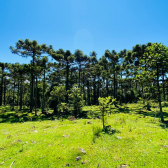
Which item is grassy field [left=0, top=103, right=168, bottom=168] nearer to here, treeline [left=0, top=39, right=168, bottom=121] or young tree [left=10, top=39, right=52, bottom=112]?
treeline [left=0, top=39, right=168, bottom=121]

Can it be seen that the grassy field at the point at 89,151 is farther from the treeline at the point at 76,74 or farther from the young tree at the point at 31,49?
the young tree at the point at 31,49

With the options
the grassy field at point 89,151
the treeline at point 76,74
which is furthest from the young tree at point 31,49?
the grassy field at point 89,151

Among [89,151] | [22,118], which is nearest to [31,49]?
[22,118]

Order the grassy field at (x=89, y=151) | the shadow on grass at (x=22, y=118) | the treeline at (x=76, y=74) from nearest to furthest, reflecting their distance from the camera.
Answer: the grassy field at (x=89, y=151), the treeline at (x=76, y=74), the shadow on grass at (x=22, y=118)

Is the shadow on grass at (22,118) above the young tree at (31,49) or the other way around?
the other way around

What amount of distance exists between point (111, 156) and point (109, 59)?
40733mm

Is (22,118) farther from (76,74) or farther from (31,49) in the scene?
(76,74)

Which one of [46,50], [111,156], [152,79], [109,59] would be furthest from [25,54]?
[111,156]

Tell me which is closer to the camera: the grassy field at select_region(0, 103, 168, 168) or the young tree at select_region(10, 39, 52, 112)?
the grassy field at select_region(0, 103, 168, 168)

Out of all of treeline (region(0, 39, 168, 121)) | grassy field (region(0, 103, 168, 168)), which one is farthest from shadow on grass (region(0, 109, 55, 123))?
grassy field (region(0, 103, 168, 168))

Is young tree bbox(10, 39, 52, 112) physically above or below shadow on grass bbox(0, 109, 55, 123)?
above

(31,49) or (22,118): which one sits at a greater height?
(31,49)

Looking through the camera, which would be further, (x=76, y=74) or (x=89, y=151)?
(x=76, y=74)

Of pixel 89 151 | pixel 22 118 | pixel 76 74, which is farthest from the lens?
pixel 76 74
